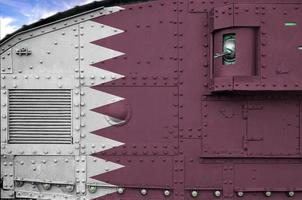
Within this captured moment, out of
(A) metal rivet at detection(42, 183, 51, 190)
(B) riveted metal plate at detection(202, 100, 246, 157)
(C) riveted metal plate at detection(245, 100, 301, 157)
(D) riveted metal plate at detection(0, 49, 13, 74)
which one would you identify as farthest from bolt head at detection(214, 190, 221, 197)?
(D) riveted metal plate at detection(0, 49, 13, 74)

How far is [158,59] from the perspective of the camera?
3.25 metres

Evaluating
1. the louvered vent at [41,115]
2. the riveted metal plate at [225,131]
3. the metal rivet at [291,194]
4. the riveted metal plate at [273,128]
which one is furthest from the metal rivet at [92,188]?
the metal rivet at [291,194]

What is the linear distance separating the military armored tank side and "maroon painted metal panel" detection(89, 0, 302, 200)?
0.03ft

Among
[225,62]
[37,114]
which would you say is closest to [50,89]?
[37,114]

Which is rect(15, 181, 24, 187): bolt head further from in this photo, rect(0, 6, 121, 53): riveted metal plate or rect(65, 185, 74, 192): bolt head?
rect(0, 6, 121, 53): riveted metal plate

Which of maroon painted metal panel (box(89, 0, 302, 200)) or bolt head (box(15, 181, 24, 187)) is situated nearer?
maroon painted metal panel (box(89, 0, 302, 200))

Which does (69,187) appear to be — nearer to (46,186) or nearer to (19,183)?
(46,186)

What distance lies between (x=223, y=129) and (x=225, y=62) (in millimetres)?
688

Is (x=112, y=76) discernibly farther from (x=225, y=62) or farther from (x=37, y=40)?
(x=225, y=62)

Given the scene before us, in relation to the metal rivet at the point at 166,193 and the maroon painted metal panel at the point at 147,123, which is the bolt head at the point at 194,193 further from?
the maroon painted metal panel at the point at 147,123

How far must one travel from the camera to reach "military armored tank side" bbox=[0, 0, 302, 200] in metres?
3.20

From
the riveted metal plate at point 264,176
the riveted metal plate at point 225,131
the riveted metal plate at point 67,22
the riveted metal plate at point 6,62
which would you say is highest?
the riveted metal plate at point 67,22

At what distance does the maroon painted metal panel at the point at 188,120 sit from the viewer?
3.19 m

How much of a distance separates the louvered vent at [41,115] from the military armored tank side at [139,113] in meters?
0.01
